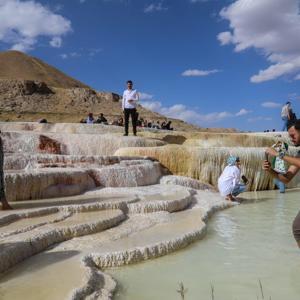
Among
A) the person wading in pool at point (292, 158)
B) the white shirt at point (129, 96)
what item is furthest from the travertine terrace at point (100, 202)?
the person wading in pool at point (292, 158)

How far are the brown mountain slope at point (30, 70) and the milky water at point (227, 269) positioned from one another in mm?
71895

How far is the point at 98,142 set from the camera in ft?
41.6

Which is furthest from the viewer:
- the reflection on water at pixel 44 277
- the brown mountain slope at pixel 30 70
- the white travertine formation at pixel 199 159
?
the brown mountain slope at pixel 30 70

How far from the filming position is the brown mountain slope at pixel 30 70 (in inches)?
2970

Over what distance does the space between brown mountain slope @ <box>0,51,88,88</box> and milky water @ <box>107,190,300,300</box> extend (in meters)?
71.9

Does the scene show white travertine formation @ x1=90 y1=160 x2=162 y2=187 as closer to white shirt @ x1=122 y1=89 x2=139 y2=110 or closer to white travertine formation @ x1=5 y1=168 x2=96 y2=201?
white travertine formation @ x1=5 y1=168 x2=96 y2=201

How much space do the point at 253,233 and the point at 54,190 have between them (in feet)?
11.8

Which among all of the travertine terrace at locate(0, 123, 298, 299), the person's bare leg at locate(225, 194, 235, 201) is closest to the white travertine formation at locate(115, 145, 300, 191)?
the travertine terrace at locate(0, 123, 298, 299)

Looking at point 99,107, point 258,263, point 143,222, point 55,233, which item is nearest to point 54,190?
point 143,222

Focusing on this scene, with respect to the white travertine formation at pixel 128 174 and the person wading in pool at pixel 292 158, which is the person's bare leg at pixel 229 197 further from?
the person wading in pool at pixel 292 158

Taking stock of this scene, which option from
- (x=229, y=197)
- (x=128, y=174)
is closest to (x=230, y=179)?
(x=229, y=197)

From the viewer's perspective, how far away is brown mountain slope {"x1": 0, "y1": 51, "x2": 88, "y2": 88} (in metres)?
75.4

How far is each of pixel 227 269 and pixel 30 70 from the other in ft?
264

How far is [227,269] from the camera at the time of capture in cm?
434
